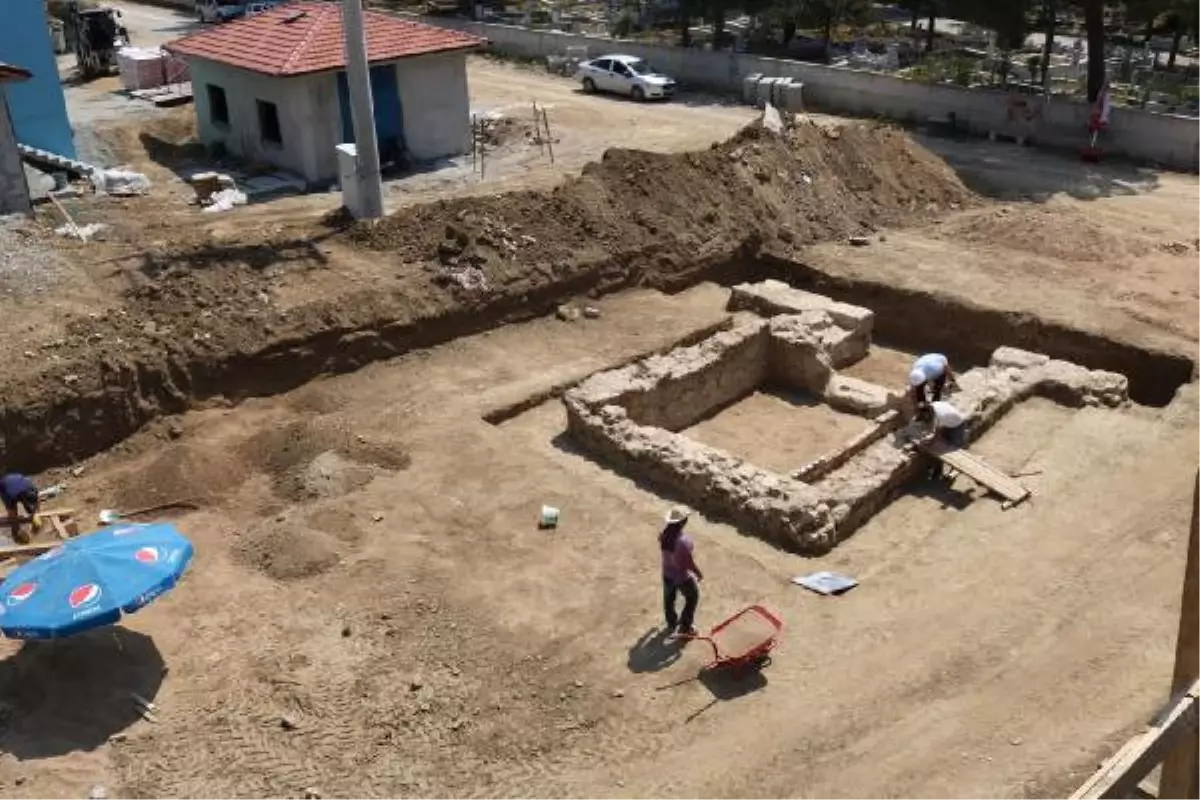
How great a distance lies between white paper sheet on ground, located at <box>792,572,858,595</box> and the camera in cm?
1327

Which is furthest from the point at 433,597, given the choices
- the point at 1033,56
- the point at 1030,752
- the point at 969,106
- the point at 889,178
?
the point at 1033,56

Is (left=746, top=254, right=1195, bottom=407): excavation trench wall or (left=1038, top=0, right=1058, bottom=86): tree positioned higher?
(left=1038, top=0, right=1058, bottom=86): tree

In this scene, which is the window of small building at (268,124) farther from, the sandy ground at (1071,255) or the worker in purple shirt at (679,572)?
the worker in purple shirt at (679,572)

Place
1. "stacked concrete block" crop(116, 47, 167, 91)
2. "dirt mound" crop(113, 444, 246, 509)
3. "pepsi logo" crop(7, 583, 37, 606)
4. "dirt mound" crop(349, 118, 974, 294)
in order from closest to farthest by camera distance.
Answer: "pepsi logo" crop(7, 583, 37, 606) < "dirt mound" crop(113, 444, 246, 509) < "dirt mound" crop(349, 118, 974, 294) < "stacked concrete block" crop(116, 47, 167, 91)

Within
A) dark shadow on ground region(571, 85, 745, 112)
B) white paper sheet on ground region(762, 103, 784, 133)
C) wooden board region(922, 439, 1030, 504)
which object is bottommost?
wooden board region(922, 439, 1030, 504)

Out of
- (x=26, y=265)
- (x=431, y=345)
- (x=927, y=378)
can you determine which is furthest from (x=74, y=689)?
(x=927, y=378)

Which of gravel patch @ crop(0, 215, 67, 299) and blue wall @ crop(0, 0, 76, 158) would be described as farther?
blue wall @ crop(0, 0, 76, 158)

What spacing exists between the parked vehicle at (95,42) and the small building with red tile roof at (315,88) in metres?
9.61

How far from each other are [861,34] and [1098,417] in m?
32.9

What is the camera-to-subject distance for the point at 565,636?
12.6 m

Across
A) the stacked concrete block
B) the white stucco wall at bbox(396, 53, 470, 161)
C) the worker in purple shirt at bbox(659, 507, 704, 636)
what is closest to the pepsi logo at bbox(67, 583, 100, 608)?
the worker in purple shirt at bbox(659, 507, 704, 636)

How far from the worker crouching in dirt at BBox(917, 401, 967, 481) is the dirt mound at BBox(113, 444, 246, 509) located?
9.17 m

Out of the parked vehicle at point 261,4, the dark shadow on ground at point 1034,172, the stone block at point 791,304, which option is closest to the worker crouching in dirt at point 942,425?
the stone block at point 791,304

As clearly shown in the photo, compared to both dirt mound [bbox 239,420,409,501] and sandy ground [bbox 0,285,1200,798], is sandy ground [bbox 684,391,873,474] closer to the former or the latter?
sandy ground [bbox 0,285,1200,798]
